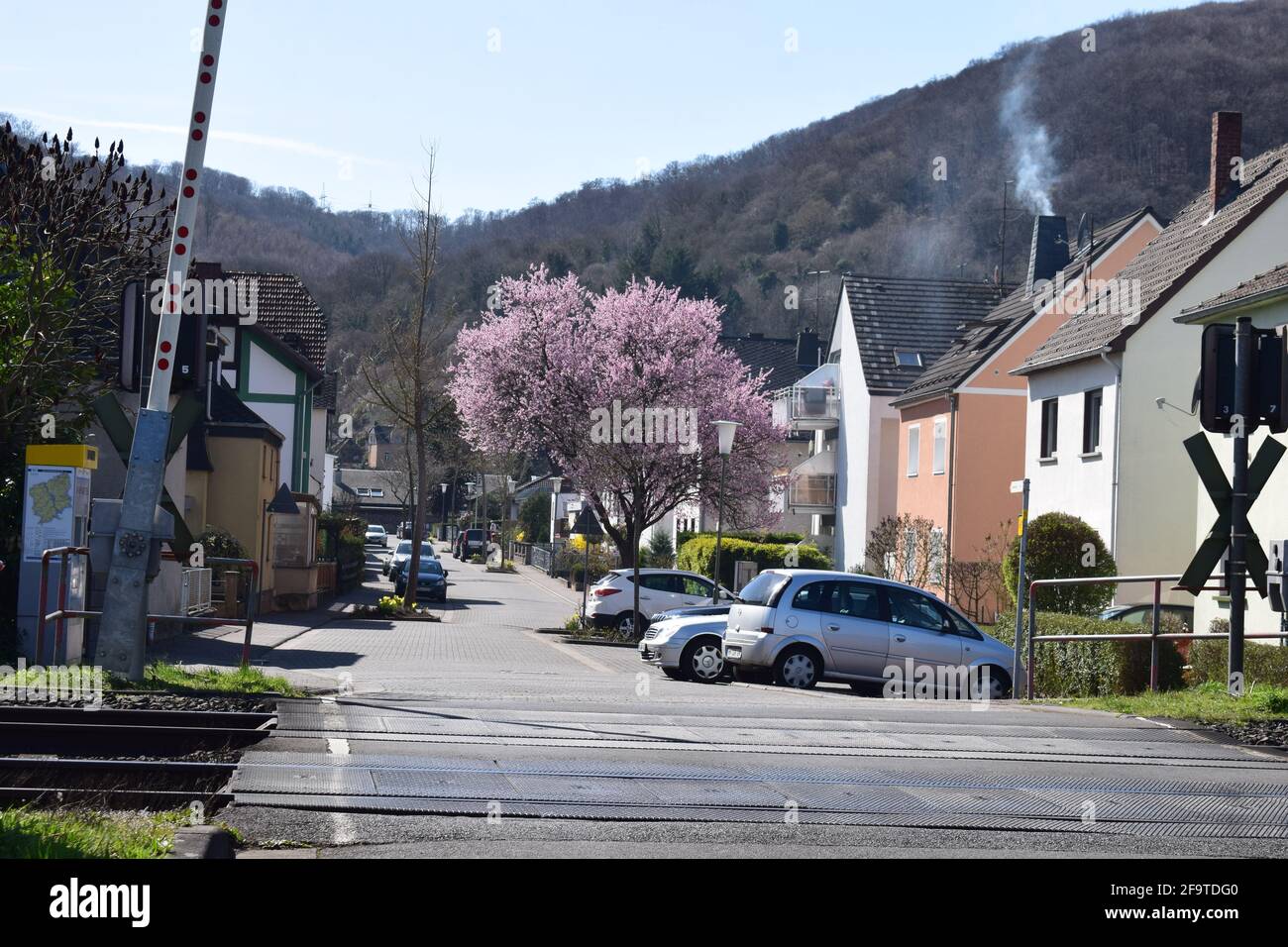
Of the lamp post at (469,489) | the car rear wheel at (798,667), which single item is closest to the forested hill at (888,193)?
the lamp post at (469,489)

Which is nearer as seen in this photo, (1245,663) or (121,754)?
(121,754)

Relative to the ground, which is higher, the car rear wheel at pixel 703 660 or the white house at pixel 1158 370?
the white house at pixel 1158 370

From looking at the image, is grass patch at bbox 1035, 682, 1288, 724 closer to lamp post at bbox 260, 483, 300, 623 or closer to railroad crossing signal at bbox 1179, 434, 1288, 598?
railroad crossing signal at bbox 1179, 434, 1288, 598

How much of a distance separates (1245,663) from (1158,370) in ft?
47.1

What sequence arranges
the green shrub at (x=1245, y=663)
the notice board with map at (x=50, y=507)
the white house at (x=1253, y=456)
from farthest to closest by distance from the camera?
the white house at (x=1253, y=456) → the notice board with map at (x=50, y=507) → the green shrub at (x=1245, y=663)

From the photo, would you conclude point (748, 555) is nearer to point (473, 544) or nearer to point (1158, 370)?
point (1158, 370)

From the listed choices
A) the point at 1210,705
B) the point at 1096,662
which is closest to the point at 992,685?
the point at 1096,662

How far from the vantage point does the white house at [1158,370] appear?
89.5ft

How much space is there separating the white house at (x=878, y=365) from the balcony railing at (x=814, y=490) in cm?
12

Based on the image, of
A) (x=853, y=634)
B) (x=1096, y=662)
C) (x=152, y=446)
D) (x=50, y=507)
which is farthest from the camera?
(x=853, y=634)

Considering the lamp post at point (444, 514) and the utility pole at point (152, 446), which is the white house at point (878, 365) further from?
the lamp post at point (444, 514)

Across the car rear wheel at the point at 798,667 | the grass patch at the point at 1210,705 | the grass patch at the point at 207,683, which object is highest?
the grass patch at the point at 1210,705

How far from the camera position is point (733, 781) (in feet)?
27.7
